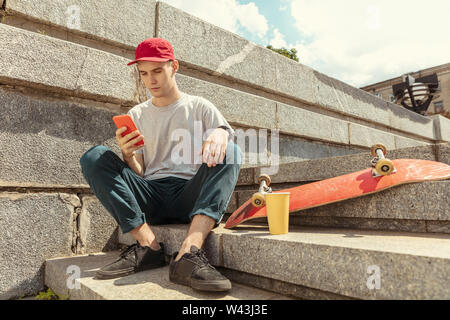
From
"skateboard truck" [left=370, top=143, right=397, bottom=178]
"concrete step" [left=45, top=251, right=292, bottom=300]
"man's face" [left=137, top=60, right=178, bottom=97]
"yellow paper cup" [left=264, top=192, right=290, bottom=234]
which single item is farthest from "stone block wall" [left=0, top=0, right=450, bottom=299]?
"skateboard truck" [left=370, top=143, right=397, bottom=178]

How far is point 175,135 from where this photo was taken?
2330mm

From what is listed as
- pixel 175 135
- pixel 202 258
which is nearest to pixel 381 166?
pixel 202 258

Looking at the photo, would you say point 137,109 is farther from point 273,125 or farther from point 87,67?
point 273,125

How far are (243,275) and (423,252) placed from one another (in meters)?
0.93

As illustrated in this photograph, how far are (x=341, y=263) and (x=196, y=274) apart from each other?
0.70m

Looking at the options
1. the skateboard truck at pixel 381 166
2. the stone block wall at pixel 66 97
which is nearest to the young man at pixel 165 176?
the stone block wall at pixel 66 97

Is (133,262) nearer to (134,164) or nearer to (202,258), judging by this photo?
(202,258)

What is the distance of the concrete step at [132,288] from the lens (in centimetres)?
145

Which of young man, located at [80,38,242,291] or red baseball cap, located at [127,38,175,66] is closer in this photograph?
young man, located at [80,38,242,291]

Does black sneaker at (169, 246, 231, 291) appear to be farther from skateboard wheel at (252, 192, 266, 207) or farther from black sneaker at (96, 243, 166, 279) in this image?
skateboard wheel at (252, 192, 266, 207)

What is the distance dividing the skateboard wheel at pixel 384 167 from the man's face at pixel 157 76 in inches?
63.3

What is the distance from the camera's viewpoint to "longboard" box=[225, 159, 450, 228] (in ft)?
6.07

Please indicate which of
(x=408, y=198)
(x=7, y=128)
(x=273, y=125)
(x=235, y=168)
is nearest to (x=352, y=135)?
(x=273, y=125)

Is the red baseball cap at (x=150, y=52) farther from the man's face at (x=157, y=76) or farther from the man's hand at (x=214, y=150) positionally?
the man's hand at (x=214, y=150)
